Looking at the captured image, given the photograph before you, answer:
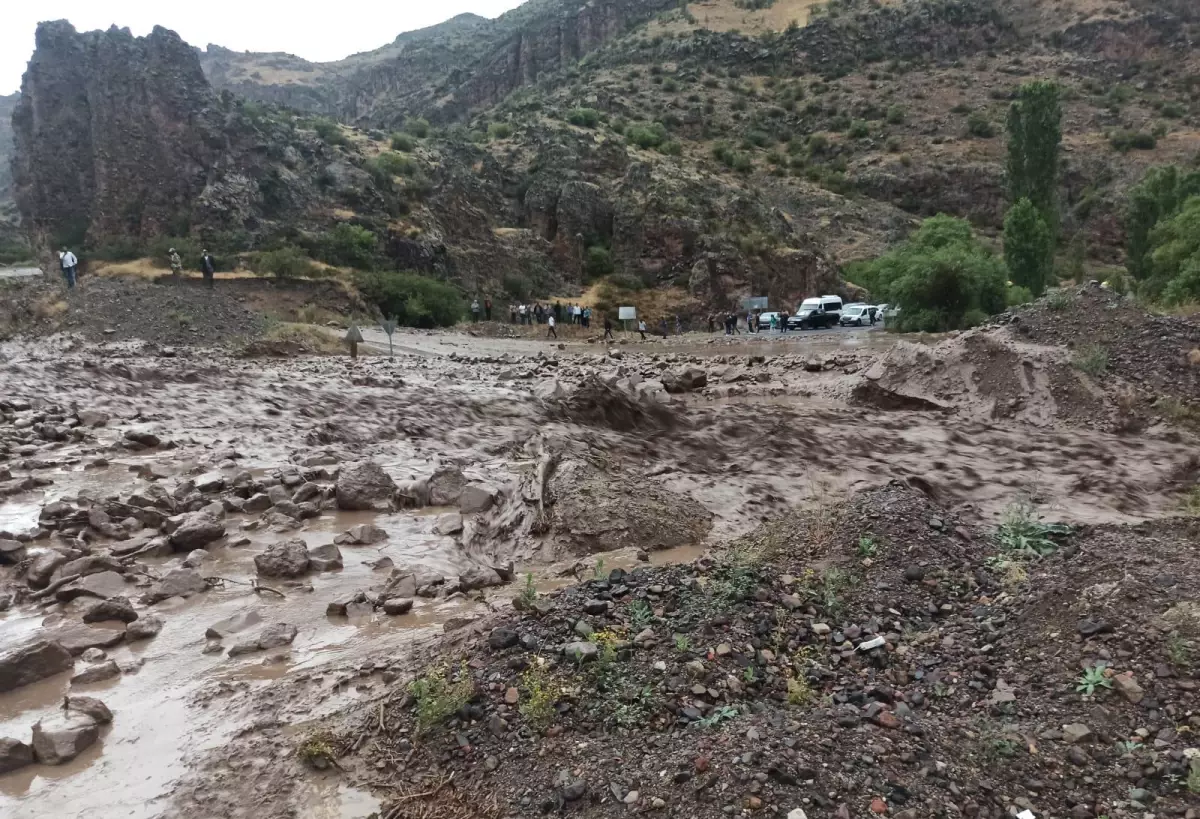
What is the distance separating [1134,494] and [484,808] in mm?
9157

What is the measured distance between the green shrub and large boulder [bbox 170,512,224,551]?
190ft

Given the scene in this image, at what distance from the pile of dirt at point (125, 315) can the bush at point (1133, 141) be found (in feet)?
250

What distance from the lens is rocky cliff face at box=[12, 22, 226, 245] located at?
4175 cm

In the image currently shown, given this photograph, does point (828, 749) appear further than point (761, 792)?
Yes

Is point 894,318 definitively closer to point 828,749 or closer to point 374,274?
point 374,274

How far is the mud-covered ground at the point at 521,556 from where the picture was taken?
3.40 metres

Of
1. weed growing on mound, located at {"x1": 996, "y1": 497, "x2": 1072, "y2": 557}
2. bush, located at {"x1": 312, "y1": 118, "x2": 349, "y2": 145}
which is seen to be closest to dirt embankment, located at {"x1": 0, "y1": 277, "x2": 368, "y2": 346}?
weed growing on mound, located at {"x1": 996, "y1": 497, "x2": 1072, "y2": 557}

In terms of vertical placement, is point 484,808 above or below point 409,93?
below

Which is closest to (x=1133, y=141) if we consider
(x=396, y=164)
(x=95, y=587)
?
(x=396, y=164)

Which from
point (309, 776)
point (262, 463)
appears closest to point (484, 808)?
point (309, 776)

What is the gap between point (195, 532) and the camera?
6.67 meters

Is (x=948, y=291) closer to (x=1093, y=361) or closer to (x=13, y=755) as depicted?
(x=1093, y=361)

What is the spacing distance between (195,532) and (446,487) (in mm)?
2577

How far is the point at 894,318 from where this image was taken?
33.2 m
